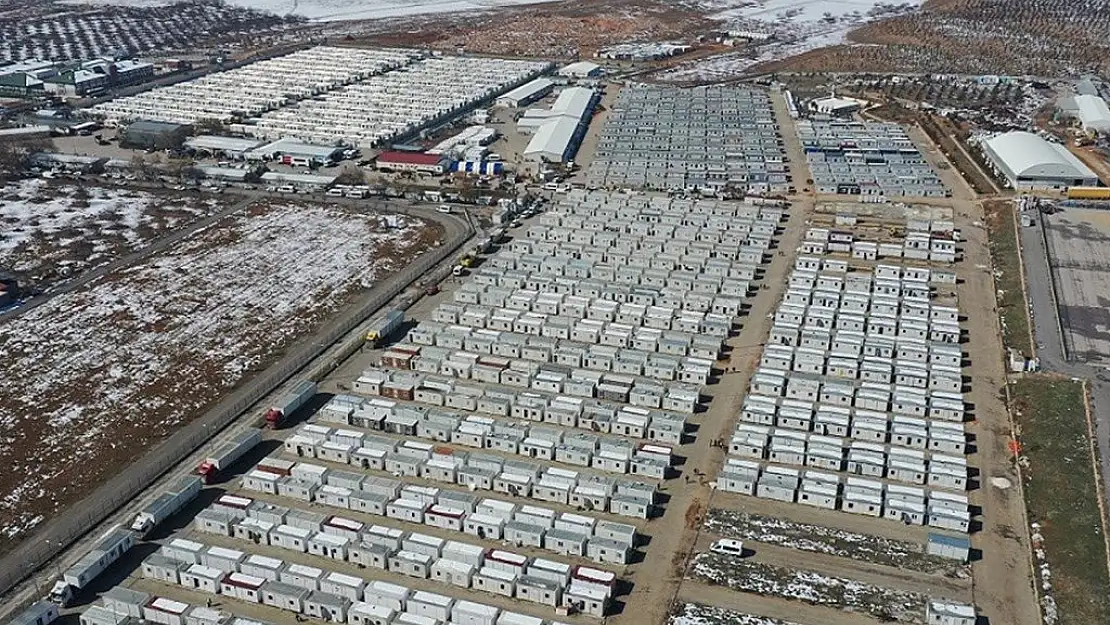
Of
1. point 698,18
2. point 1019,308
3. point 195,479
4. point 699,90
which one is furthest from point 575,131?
point 698,18

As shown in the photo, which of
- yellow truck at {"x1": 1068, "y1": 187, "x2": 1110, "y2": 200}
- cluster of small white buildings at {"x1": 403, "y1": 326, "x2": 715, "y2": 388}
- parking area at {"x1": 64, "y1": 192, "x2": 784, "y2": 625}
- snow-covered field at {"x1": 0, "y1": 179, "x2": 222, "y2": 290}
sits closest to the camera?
parking area at {"x1": 64, "y1": 192, "x2": 784, "y2": 625}

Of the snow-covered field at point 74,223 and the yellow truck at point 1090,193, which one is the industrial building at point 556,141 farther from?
the yellow truck at point 1090,193

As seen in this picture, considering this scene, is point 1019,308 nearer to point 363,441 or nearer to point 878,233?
point 878,233

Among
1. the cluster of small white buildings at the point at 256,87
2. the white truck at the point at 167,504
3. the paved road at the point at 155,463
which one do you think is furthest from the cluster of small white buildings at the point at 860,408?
the cluster of small white buildings at the point at 256,87

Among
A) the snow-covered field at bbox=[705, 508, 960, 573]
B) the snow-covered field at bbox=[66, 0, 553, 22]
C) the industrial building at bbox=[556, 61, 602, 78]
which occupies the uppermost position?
the snow-covered field at bbox=[66, 0, 553, 22]

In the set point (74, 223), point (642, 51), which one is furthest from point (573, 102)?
point (74, 223)

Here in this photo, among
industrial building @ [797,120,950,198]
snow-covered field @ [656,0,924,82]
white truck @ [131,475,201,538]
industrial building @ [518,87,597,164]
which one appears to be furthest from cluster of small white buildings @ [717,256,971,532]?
snow-covered field @ [656,0,924,82]

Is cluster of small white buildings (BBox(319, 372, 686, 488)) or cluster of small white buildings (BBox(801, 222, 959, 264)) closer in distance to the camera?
cluster of small white buildings (BBox(319, 372, 686, 488))

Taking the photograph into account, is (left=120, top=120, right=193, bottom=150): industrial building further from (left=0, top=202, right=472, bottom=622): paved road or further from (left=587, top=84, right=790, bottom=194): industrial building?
(left=0, top=202, right=472, bottom=622): paved road
